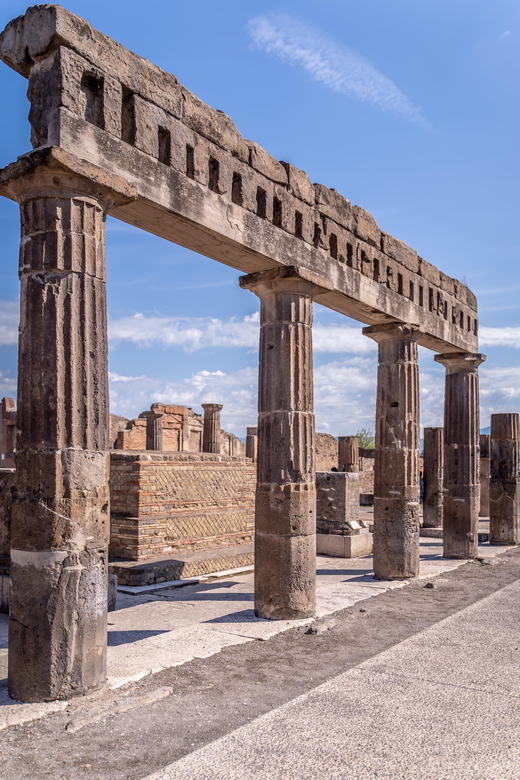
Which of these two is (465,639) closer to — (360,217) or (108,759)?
(108,759)

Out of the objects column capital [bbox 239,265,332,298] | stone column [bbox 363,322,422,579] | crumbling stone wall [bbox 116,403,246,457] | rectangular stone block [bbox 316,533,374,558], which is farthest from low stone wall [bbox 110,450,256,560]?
crumbling stone wall [bbox 116,403,246,457]

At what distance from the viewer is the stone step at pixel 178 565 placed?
8.09 m

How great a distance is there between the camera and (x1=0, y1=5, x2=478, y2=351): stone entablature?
4555mm

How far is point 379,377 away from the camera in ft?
29.7

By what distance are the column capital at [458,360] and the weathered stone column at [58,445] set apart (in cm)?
783

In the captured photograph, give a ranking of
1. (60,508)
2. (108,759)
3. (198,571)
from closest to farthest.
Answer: (108,759) < (60,508) < (198,571)

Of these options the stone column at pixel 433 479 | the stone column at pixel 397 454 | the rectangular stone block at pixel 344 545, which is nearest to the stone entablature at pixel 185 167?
the stone column at pixel 397 454

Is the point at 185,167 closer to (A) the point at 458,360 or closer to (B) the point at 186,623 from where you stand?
(B) the point at 186,623

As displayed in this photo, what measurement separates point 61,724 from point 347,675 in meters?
1.98

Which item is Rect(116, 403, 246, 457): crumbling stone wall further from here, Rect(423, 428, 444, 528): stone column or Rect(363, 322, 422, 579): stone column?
Rect(363, 322, 422, 579): stone column

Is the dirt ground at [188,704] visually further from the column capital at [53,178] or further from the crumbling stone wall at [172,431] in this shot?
the crumbling stone wall at [172,431]

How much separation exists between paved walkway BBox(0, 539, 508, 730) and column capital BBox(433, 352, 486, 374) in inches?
136

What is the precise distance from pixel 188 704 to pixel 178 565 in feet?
14.6

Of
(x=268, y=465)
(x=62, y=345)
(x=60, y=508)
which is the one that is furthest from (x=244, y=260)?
(x=60, y=508)
